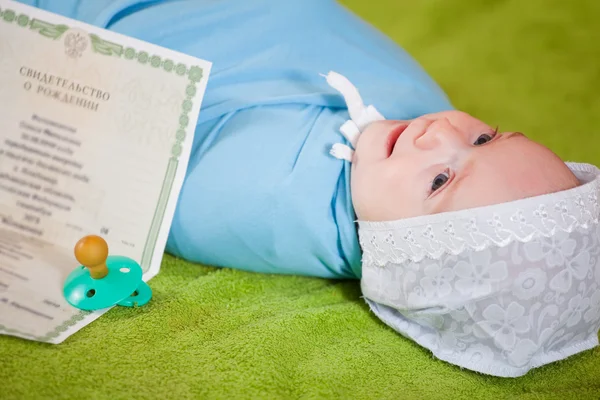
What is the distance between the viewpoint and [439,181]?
0.76m

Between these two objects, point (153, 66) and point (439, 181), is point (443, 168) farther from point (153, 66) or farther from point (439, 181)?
point (153, 66)

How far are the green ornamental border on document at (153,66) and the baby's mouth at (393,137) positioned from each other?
0.83 feet

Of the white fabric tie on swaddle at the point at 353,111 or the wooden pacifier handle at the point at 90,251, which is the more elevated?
the white fabric tie on swaddle at the point at 353,111

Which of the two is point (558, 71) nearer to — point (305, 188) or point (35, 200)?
point (305, 188)

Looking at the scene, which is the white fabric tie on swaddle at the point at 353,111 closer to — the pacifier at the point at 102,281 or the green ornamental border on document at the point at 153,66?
the green ornamental border on document at the point at 153,66

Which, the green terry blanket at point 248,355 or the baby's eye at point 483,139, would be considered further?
the baby's eye at point 483,139

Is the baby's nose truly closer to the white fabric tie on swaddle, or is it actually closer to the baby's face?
the baby's face

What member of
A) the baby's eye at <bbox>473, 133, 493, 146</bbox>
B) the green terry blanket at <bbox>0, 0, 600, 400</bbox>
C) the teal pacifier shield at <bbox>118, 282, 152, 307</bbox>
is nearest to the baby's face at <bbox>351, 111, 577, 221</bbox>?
the baby's eye at <bbox>473, 133, 493, 146</bbox>

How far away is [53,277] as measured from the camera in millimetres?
780

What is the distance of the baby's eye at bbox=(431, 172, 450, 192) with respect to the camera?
76 centimetres

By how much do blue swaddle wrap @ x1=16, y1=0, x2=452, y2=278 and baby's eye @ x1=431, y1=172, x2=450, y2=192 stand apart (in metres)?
0.13

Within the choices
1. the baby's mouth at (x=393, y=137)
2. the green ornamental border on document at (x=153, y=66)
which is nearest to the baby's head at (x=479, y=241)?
→ the baby's mouth at (x=393, y=137)

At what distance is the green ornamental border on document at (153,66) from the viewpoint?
2.71 feet

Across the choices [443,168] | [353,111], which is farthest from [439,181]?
[353,111]
